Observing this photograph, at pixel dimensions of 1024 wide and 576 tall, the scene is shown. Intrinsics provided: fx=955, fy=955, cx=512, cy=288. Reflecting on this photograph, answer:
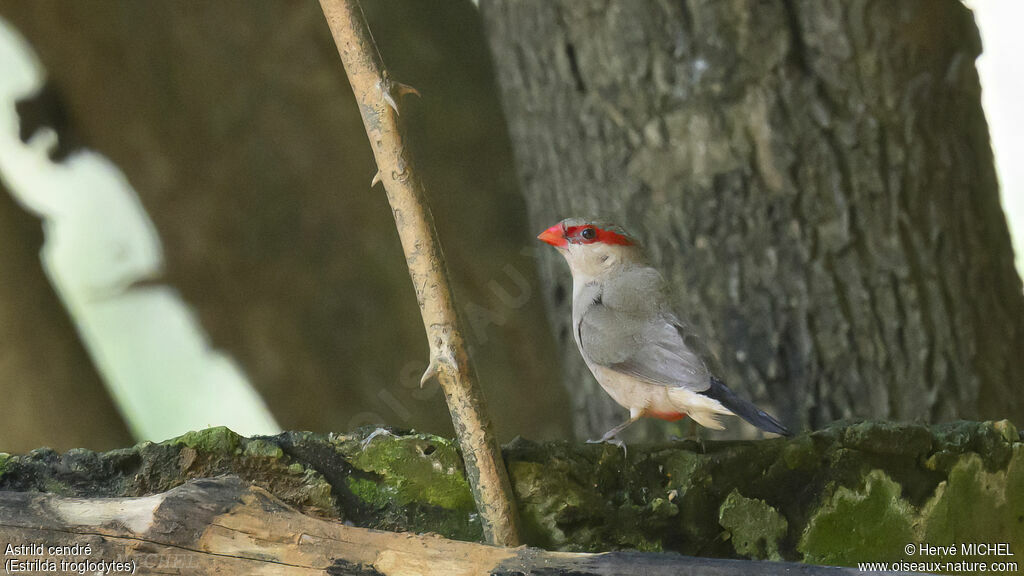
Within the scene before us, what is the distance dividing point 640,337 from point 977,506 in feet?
1.34

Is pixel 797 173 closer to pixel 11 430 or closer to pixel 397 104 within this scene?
pixel 397 104

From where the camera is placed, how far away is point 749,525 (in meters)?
0.98

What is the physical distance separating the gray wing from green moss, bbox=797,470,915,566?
0.19m

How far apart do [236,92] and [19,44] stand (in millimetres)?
430

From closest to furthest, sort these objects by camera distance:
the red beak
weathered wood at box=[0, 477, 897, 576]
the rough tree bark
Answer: weathered wood at box=[0, 477, 897, 576], the red beak, the rough tree bark

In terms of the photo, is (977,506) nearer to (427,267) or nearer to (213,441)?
(427,267)

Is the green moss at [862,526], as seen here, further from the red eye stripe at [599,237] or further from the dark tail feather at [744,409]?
the red eye stripe at [599,237]

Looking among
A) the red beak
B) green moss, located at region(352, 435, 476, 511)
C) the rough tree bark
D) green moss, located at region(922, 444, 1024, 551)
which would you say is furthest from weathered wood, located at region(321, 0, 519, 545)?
the rough tree bark

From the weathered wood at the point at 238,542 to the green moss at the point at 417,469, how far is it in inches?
3.8

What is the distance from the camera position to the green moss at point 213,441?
3.04 feet

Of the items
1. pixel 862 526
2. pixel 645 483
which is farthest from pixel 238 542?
pixel 862 526

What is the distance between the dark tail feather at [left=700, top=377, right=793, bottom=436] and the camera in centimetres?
93

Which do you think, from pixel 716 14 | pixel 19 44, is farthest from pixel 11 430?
pixel 716 14

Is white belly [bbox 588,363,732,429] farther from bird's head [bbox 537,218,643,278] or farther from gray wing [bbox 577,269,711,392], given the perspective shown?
bird's head [bbox 537,218,643,278]
